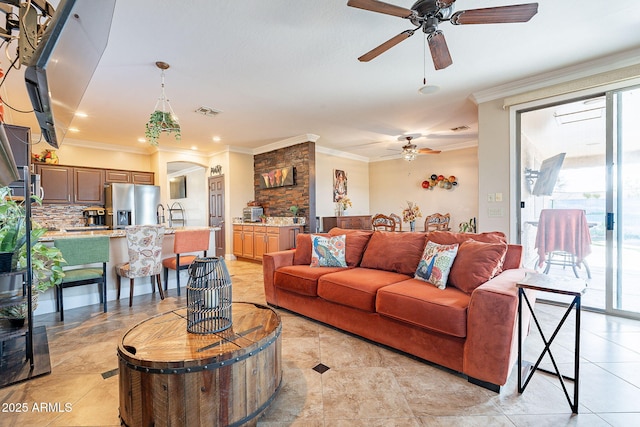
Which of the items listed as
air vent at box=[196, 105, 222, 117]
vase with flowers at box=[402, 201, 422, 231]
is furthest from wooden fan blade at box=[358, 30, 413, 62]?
vase with flowers at box=[402, 201, 422, 231]

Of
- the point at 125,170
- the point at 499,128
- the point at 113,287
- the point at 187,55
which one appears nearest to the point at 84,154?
the point at 125,170

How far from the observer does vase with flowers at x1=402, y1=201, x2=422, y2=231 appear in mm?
6539

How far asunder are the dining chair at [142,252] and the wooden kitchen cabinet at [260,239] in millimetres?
2475

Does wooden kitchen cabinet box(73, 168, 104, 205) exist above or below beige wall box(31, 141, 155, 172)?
below

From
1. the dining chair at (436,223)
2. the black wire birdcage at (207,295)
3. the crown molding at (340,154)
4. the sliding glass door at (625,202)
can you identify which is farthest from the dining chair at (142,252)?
the sliding glass door at (625,202)

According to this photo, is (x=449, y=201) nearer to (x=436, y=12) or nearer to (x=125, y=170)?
(x=436, y=12)

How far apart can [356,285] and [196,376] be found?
148cm

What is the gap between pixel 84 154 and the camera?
599cm

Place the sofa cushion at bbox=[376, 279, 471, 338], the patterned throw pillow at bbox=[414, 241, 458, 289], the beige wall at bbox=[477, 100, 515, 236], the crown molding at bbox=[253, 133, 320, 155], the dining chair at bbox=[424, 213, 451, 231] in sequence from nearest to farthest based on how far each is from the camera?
the sofa cushion at bbox=[376, 279, 471, 338]
the patterned throw pillow at bbox=[414, 241, 458, 289]
the beige wall at bbox=[477, 100, 515, 236]
the dining chair at bbox=[424, 213, 451, 231]
the crown molding at bbox=[253, 133, 320, 155]

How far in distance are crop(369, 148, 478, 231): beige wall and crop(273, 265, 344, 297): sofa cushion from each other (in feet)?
16.3

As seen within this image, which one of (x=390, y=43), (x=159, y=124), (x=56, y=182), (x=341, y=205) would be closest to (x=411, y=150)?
(x=341, y=205)

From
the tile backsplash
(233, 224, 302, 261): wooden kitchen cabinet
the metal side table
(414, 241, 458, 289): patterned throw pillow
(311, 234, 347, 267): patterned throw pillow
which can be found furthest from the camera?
(233, 224, 302, 261): wooden kitchen cabinet

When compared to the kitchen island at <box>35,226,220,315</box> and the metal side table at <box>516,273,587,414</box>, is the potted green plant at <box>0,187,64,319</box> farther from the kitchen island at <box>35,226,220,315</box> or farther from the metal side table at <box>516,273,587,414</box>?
the metal side table at <box>516,273,587,414</box>

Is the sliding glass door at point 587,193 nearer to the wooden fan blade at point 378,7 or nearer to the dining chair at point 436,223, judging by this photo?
the dining chair at point 436,223
